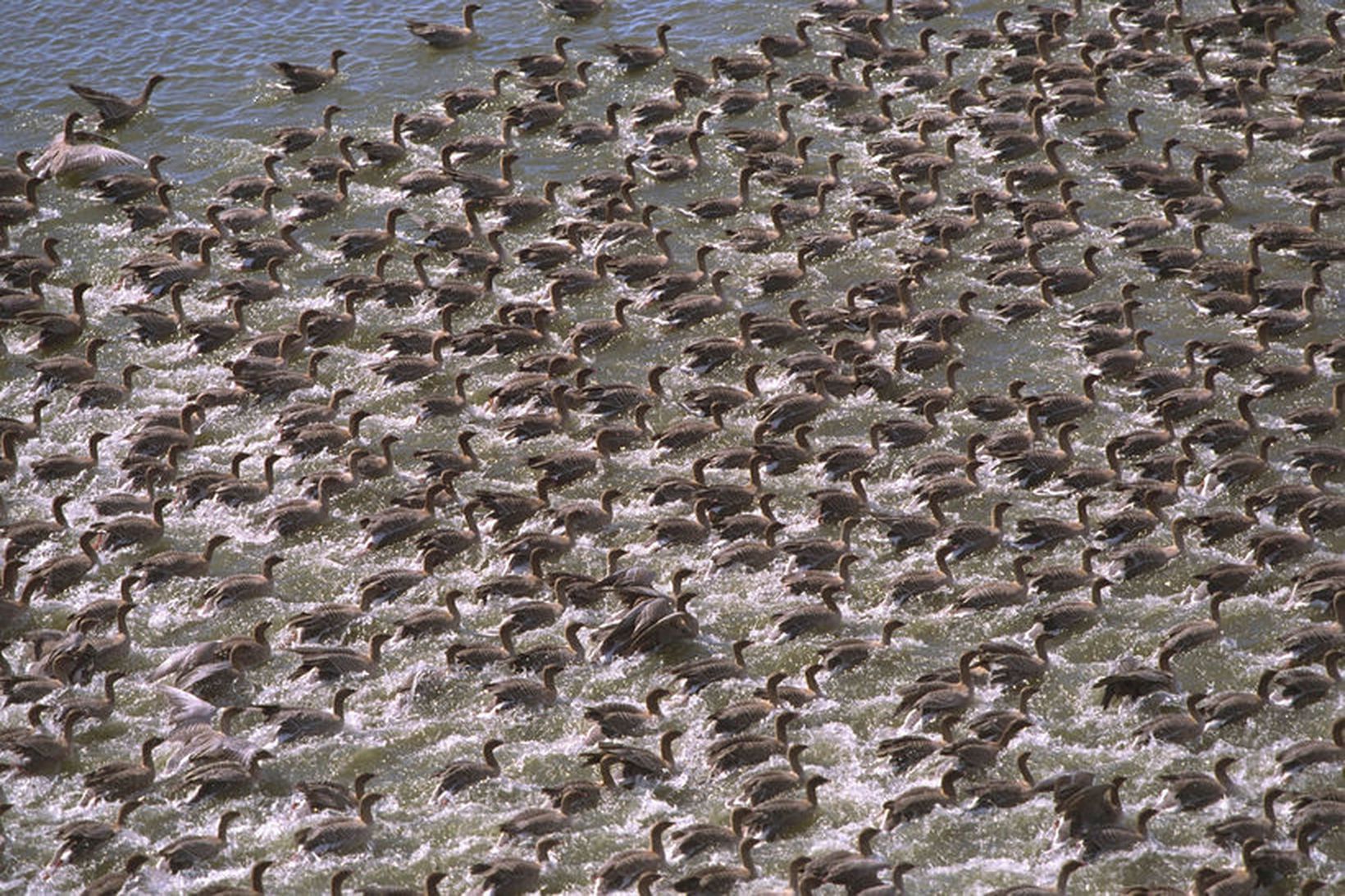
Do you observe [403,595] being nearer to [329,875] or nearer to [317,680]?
[317,680]

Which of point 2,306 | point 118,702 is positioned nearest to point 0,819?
point 118,702

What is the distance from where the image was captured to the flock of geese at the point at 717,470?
1645 centimetres

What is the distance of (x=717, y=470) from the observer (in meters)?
21.0

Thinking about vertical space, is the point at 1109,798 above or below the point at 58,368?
below

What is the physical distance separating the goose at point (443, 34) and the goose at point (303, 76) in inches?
60.9

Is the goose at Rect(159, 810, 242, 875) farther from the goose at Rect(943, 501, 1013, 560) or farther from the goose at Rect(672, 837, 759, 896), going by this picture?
the goose at Rect(943, 501, 1013, 560)

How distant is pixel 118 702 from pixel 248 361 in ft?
19.3

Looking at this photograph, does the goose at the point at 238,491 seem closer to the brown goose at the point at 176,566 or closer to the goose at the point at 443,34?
the brown goose at the point at 176,566

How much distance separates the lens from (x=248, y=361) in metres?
22.8

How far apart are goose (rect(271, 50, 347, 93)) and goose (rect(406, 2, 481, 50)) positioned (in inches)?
60.9

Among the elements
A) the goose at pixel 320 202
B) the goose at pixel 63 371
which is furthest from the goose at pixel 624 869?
the goose at pixel 320 202

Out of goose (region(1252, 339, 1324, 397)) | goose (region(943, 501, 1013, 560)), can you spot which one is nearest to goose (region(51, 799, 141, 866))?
goose (region(943, 501, 1013, 560))

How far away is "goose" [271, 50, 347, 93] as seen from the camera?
98.7ft

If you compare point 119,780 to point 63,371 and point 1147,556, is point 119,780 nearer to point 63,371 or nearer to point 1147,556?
point 63,371
